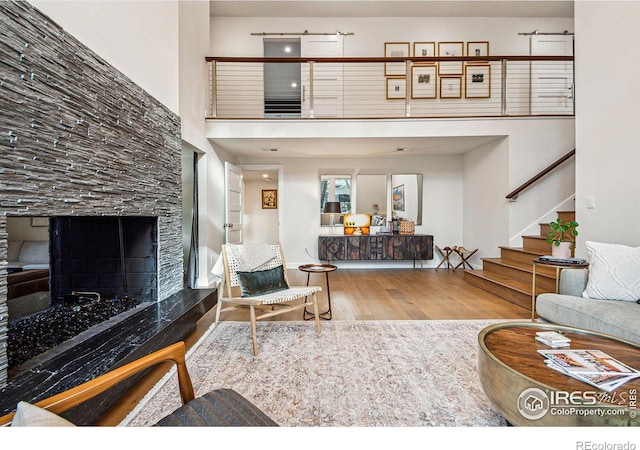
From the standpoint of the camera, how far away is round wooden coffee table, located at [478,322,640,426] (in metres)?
1.02

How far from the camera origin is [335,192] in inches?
244

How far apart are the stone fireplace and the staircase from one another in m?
3.75

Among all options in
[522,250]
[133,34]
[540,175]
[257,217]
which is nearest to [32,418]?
[133,34]

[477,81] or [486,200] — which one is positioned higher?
[477,81]

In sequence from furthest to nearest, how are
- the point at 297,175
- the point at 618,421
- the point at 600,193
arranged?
the point at 297,175
the point at 600,193
the point at 618,421

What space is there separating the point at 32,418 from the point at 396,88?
6.49 metres

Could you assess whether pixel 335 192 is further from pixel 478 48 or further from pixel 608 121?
pixel 608 121

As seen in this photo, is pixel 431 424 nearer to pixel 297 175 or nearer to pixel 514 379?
pixel 514 379

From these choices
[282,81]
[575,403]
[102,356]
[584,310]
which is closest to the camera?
[575,403]

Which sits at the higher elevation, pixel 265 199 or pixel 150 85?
pixel 150 85

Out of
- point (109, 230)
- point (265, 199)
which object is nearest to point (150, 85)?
point (109, 230)

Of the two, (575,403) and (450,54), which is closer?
(575,403)

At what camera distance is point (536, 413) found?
3.63 feet
